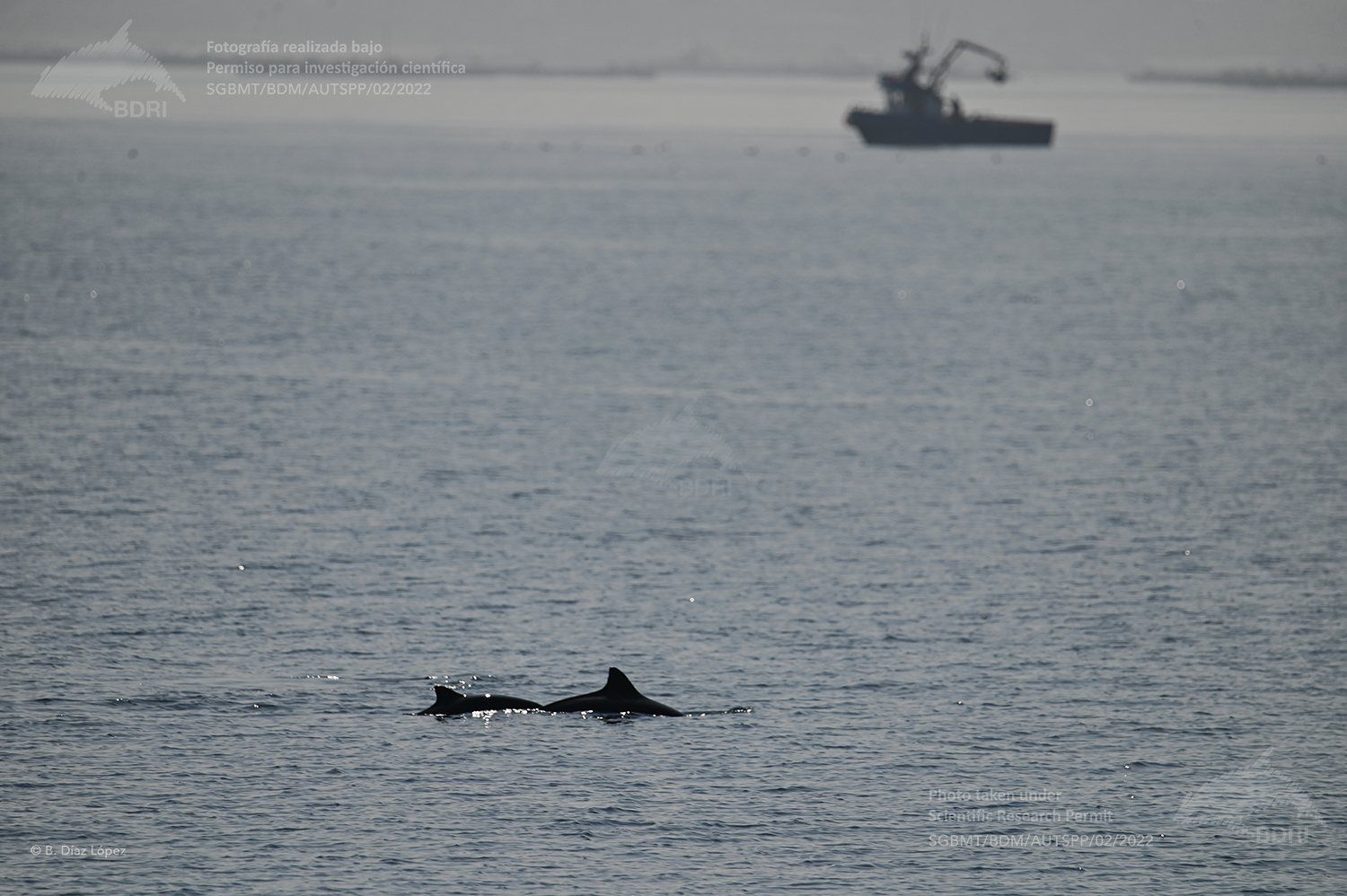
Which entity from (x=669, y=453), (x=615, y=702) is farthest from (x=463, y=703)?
(x=669, y=453)

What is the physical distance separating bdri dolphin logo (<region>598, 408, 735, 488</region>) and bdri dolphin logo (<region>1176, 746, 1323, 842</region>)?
127 feet

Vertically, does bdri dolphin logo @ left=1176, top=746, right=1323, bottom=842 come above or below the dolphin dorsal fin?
below

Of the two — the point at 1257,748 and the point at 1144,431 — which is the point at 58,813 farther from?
the point at 1144,431

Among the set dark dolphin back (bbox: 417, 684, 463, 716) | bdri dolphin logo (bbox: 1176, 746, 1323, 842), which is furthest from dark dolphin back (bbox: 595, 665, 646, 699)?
bdri dolphin logo (bbox: 1176, 746, 1323, 842)

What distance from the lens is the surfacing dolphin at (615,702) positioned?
150 ft

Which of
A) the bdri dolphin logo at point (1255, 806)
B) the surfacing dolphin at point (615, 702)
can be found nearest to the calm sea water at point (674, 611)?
the bdri dolphin logo at point (1255, 806)

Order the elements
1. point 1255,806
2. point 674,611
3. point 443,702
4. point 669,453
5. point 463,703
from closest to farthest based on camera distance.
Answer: point 1255,806, point 443,702, point 463,703, point 674,611, point 669,453

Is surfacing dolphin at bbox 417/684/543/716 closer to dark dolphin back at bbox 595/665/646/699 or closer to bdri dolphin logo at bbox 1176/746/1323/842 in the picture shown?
dark dolphin back at bbox 595/665/646/699

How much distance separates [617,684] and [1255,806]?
15.8 m

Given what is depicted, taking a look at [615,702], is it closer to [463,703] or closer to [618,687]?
[618,687]

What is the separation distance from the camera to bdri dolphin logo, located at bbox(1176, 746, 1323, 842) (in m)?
40.2

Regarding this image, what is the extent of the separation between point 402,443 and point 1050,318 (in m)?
72.9

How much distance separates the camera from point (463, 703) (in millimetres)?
46094

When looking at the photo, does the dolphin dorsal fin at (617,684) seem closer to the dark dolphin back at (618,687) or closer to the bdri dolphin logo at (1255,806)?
the dark dolphin back at (618,687)
